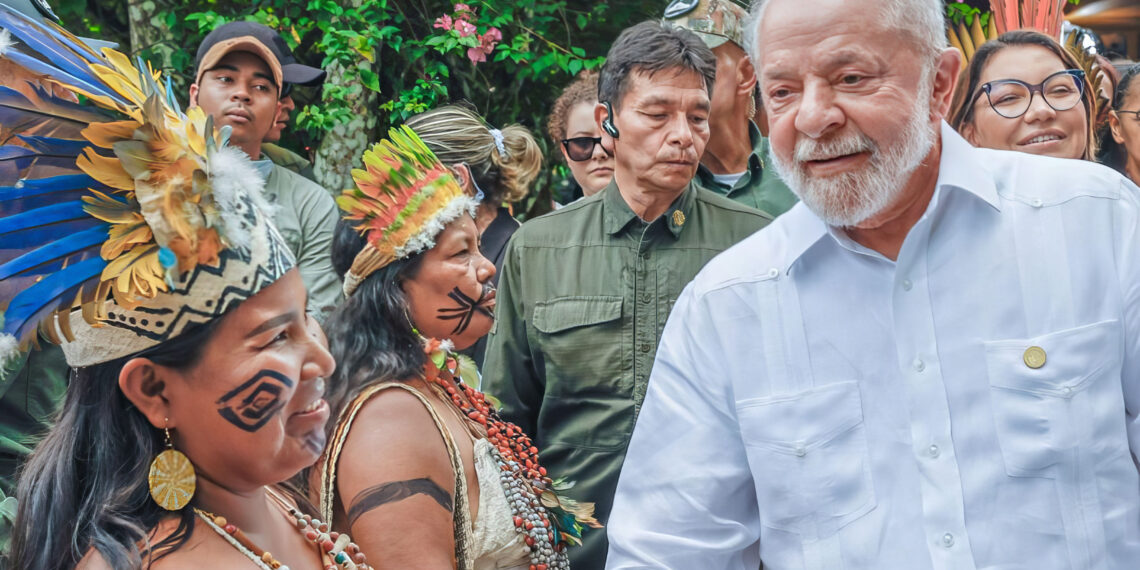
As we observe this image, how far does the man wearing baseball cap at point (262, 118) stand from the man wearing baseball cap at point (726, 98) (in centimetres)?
163

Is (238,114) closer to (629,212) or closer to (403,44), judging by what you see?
(403,44)

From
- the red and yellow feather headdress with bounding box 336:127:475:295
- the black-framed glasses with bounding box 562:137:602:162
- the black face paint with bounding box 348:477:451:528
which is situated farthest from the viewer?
the black-framed glasses with bounding box 562:137:602:162

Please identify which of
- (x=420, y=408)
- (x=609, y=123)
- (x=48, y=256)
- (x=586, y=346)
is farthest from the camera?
(x=609, y=123)

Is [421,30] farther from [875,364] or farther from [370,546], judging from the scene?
[875,364]

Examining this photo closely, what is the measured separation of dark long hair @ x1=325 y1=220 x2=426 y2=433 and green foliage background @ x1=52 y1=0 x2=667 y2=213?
283 cm

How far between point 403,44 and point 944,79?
14.9ft

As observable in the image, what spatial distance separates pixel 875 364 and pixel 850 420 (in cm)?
12

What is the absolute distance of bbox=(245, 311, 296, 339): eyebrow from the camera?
6.59 ft

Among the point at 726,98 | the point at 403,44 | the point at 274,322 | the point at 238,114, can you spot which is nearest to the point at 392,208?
the point at 274,322

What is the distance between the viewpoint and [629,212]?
3926 mm

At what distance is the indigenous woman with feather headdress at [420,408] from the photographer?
278 cm

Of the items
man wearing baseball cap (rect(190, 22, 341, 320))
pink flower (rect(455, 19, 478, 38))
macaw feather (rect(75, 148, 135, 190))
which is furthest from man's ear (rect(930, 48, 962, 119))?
pink flower (rect(455, 19, 478, 38))

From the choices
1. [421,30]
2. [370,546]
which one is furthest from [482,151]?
[421,30]

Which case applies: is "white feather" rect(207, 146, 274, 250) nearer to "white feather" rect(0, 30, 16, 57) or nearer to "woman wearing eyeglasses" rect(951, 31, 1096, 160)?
"white feather" rect(0, 30, 16, 57)
